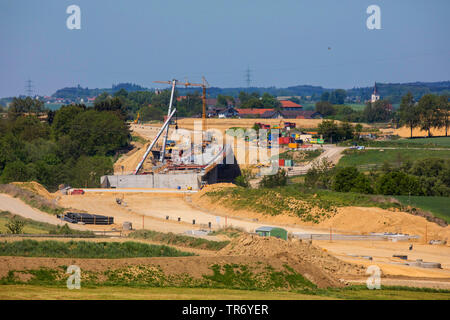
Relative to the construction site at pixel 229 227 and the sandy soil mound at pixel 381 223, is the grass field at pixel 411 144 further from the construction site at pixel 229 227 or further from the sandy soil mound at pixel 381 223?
the sandy soil mound at pixel 381 223

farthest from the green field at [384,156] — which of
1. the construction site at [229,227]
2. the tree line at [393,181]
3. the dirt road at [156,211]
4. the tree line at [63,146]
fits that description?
the dirt road at [156,211]

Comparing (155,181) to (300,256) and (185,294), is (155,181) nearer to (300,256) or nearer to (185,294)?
(300,256)

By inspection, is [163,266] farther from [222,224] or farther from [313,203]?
[313,203]

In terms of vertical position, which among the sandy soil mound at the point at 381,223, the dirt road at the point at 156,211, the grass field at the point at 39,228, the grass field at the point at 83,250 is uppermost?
the grass field at the point at 83,250

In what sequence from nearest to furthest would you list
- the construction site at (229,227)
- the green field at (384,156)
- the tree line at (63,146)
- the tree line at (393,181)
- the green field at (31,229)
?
the construction site at (229,227) < the green field at (31,229) < the tree line at (393,181) < the tree line at (63,146) < the green field at (384,156)

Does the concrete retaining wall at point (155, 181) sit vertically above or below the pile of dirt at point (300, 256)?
below

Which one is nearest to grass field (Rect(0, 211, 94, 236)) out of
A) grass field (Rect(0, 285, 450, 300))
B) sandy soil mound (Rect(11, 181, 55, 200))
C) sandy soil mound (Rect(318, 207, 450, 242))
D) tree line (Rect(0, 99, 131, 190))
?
sandy soil mound (Rect(11, 181, 55, 200))
